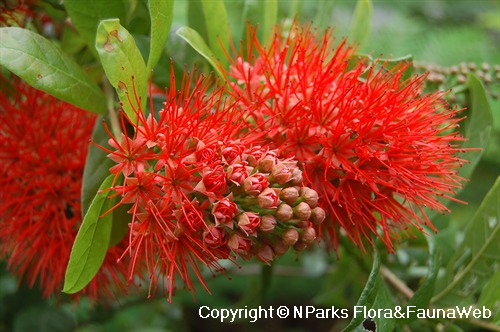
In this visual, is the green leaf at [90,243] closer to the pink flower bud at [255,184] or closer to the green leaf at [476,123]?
the pink flower bud at [255,184]

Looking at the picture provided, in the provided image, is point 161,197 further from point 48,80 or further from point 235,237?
point 48,80

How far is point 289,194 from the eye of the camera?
939mm

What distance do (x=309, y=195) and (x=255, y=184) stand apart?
93 millimetres

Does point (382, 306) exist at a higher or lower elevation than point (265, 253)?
lower

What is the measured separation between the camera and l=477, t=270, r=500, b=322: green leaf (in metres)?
1.25

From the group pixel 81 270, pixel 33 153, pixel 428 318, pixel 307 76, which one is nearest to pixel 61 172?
pixel 33 153

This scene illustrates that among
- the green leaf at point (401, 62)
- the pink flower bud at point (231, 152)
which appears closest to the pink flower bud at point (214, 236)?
the pink flower bud at point (231, 152)

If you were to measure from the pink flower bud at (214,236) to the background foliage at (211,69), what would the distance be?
25 cm

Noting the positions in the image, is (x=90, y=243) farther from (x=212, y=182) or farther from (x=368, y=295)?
(x=368, y=295)

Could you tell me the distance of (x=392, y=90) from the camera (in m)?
1.05

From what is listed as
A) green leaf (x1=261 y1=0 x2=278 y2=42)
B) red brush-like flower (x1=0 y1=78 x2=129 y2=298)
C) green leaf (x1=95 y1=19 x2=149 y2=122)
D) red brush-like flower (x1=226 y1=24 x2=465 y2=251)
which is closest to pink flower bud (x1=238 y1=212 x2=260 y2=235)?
red brush-like flower (x1=226 y1=24 x2=465 y2=251)

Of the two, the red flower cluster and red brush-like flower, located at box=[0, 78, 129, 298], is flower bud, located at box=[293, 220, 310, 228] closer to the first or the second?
the red flower cluster

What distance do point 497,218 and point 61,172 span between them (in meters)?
0.90

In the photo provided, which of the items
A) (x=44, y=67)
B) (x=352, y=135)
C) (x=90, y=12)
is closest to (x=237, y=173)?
(x=352, y=135)
